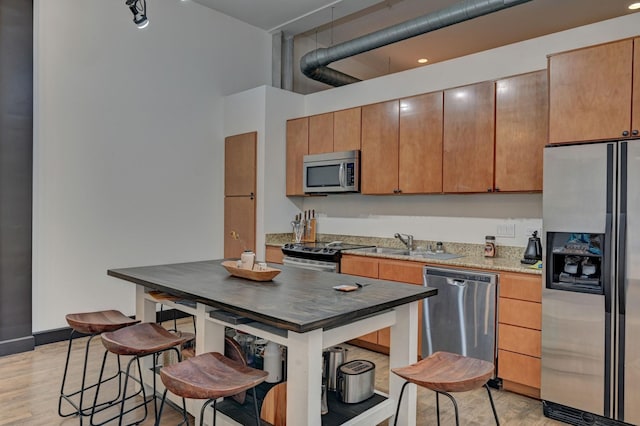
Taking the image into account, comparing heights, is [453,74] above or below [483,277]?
above

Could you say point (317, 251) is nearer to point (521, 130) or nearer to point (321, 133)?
point (321, 133)

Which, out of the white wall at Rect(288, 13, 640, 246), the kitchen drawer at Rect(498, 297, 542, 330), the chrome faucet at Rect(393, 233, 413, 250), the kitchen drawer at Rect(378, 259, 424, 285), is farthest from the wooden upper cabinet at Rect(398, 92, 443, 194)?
the kitchen drawer at Rect(498, 297, 542, 330)

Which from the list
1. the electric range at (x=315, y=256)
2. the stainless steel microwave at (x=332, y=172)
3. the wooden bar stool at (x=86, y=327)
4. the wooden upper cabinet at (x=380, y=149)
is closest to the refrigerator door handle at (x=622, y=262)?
the wooden upper cabinet at (x=380, y=149)

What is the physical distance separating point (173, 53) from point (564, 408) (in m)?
4.68

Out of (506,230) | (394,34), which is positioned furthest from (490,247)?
(394,34)

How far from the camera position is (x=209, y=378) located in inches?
69.6

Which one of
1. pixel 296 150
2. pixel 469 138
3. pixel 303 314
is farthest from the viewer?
pixel 296 150

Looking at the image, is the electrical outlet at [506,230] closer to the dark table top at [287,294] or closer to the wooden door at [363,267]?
the wooden door at [363,267]

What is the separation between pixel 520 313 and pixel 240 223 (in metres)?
3.07

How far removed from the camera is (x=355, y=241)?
4723 mm

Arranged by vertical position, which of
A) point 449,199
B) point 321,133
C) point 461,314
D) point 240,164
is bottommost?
point 461,314

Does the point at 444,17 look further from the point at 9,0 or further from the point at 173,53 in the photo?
the point at 9,0

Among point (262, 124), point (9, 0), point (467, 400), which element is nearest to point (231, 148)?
point (262, 124)

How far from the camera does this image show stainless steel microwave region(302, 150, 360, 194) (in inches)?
169
